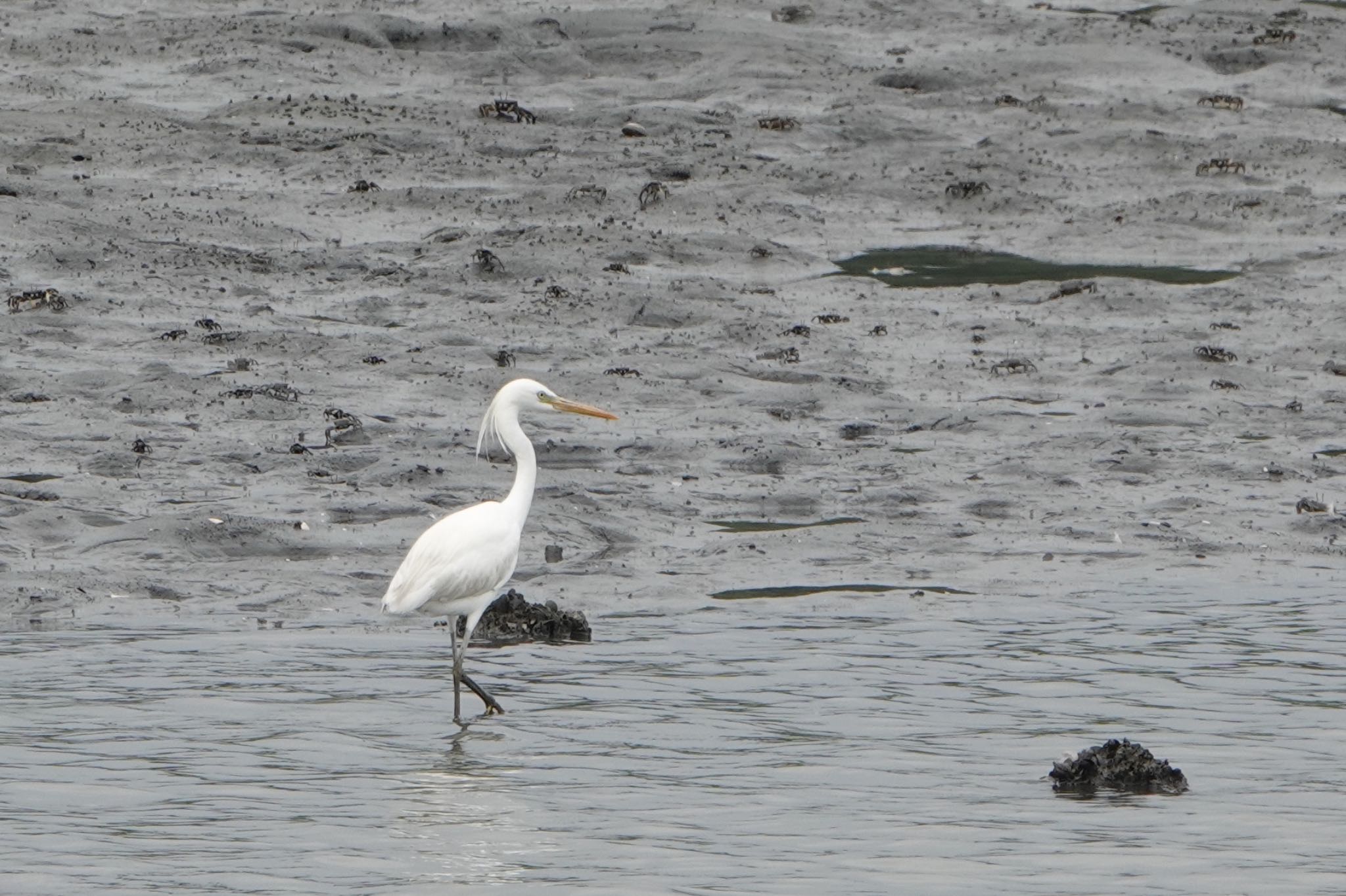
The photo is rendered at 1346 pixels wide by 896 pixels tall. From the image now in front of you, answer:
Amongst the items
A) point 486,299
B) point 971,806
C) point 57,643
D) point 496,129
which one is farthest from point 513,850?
point 496,129

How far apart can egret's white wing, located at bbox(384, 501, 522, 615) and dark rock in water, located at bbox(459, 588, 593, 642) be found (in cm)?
58

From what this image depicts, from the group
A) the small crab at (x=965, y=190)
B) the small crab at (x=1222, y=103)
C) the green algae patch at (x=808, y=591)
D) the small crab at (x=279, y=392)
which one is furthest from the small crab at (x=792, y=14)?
the green algae patch at (x=808, y=591)

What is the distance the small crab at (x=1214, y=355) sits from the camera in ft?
50.8

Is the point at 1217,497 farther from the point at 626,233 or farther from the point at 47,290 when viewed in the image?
the point at 47,290

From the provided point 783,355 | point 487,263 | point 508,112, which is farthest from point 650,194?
point 783,355

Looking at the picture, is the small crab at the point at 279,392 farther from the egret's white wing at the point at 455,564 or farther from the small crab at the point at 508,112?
the small crab at the point at 508,112

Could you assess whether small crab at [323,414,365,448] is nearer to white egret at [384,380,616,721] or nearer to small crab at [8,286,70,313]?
small crab at [8,286,70,313]

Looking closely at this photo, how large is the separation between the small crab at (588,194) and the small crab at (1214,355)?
513cm

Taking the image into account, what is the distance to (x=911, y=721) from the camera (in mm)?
9578

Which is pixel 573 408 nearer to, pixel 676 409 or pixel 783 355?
pixel 676 409

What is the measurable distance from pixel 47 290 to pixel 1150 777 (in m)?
9.50

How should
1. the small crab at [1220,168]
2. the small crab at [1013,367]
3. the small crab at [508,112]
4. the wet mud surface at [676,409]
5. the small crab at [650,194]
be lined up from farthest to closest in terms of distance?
the small crab at [508,112] < the small crab at [1220,168] < the small crab at [650,194] < the small crab at [1013,367] < the wet mud surface at [676,409]

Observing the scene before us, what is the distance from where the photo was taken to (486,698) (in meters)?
9.73

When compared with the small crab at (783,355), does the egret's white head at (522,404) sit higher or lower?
lower
